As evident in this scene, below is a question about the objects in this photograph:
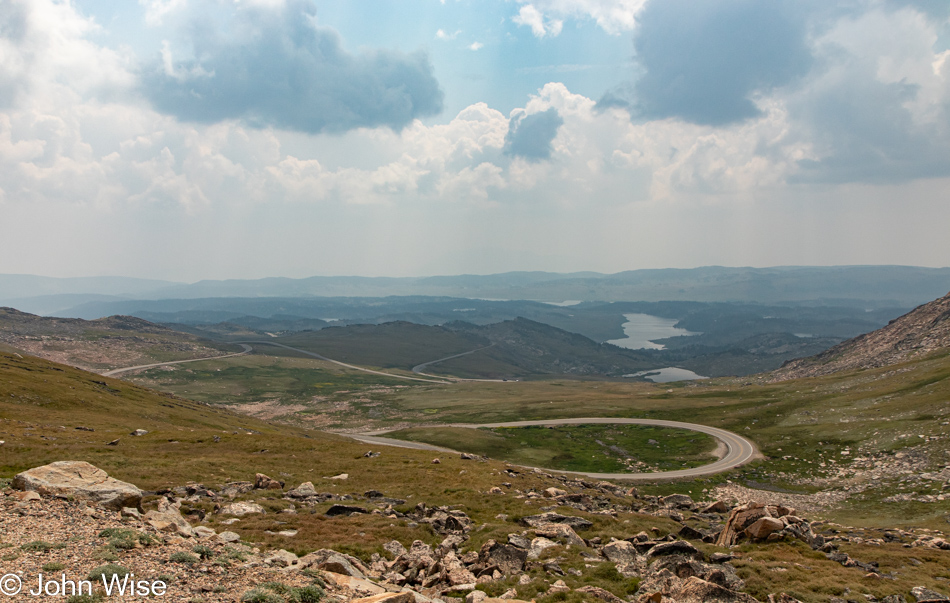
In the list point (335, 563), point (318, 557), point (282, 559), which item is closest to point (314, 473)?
point (318, 557)

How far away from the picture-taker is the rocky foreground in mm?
16500

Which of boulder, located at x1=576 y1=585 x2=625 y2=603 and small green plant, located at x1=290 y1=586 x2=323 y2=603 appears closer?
small green plant, located at x1=290 y1=586 x2=323 y2=603

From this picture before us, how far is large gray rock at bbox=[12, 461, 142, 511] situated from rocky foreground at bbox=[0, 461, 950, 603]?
0.07 metres

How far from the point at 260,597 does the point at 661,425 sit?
392 ft

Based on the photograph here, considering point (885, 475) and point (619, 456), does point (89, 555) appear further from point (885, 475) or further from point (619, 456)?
point (619, 456)

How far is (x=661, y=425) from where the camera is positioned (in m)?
120

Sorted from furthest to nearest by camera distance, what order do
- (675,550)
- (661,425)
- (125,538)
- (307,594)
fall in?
(661,425)
(675,550)
(125,538)
(307,594)

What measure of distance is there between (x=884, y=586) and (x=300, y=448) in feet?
190

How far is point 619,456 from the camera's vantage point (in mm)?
96812

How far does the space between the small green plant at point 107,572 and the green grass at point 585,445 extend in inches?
3217

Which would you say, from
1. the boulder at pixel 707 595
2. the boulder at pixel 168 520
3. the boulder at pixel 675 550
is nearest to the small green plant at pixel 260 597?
the boulder at pixel 168 520

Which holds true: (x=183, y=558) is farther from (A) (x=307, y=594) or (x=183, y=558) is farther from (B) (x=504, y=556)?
(B) (x=504, y=556)

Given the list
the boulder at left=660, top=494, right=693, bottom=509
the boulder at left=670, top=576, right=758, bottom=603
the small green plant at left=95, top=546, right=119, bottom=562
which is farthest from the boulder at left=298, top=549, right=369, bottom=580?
the boulder at left=660, top=494, right=693, bottom=509

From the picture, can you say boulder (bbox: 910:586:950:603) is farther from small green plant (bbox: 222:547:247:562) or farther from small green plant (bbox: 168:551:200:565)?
small green plant (bbox: 168:551:200:565)
